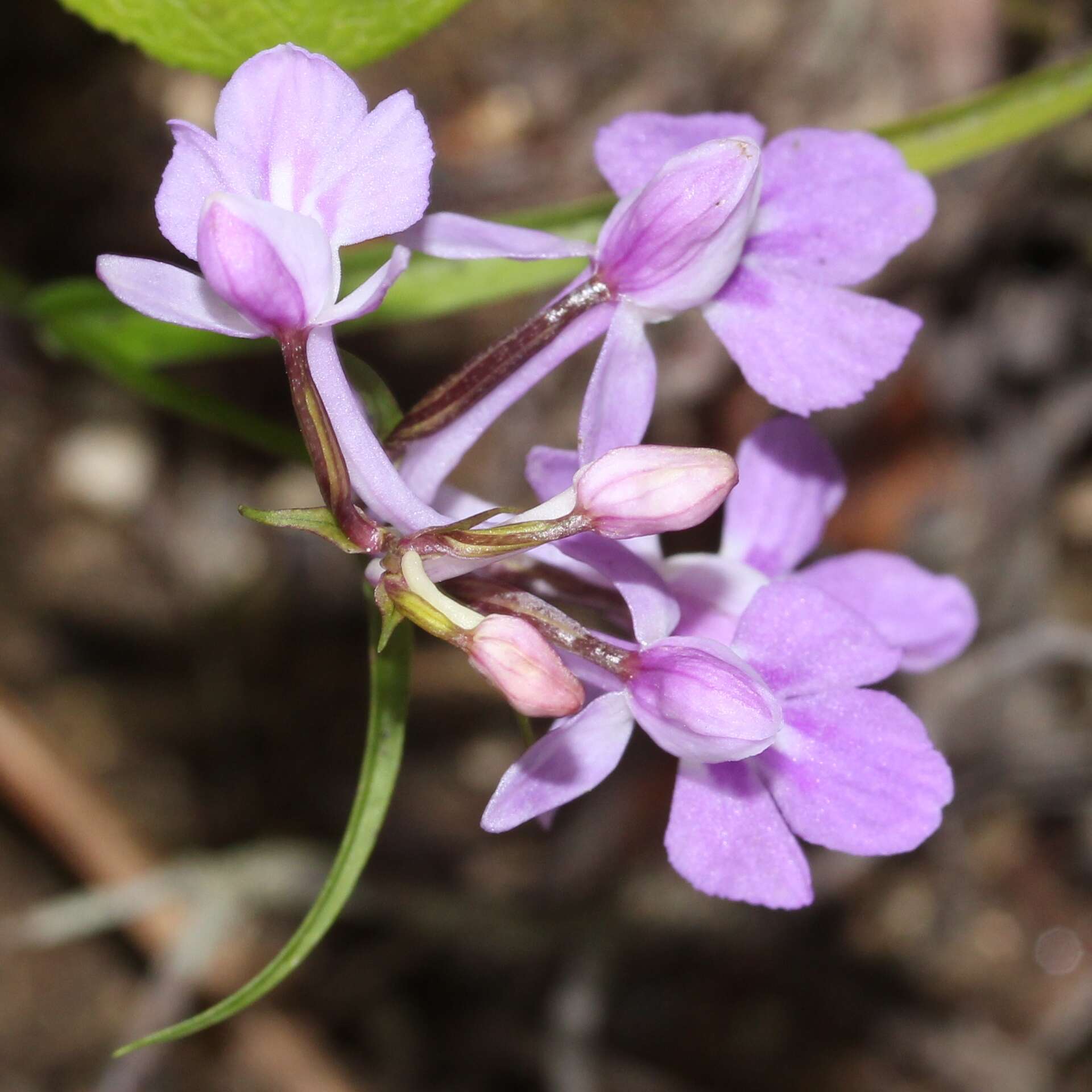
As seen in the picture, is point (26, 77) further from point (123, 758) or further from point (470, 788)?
point (470, 788)

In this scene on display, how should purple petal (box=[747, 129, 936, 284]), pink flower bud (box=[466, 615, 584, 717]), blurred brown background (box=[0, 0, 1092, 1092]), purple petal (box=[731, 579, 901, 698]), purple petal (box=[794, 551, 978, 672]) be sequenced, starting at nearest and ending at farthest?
1. pink flower bud (box=[466, 615, 584, 717])
2. purple petal (box=[731, 579, 901, 698])
3. purple petal (box=[747, 129, 936, 284])
4. purple petal (box=[794, 551, 978, 672])
5. blurred brown background (box=[0, 0, 1092, 1092])

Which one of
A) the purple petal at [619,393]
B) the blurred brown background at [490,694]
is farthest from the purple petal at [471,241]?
the blurred brown background at [490,694]

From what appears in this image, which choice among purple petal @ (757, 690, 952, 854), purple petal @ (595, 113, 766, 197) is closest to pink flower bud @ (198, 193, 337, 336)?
purple petal @ (595, 113, 766, 197)

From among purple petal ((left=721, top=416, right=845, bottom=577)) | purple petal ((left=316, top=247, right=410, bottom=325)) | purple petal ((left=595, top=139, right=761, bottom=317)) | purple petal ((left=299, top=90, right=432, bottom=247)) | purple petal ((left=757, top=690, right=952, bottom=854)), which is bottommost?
purple petal ((left=757, top=690, right=952, bottom=854))

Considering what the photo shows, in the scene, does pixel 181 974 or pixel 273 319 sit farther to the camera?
pixel 181 974

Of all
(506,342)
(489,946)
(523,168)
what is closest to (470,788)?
(489,946)

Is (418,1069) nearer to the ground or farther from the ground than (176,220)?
nearer to the ground

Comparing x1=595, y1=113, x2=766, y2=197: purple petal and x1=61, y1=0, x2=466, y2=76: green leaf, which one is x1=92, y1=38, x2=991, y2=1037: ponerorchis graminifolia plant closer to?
x1=595, y1=113, x2=766, y2=197: purple petal

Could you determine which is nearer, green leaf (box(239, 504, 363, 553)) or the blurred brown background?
green leaf (box(239, 504, 363, 553))

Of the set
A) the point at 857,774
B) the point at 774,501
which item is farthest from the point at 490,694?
the point at 857,774
